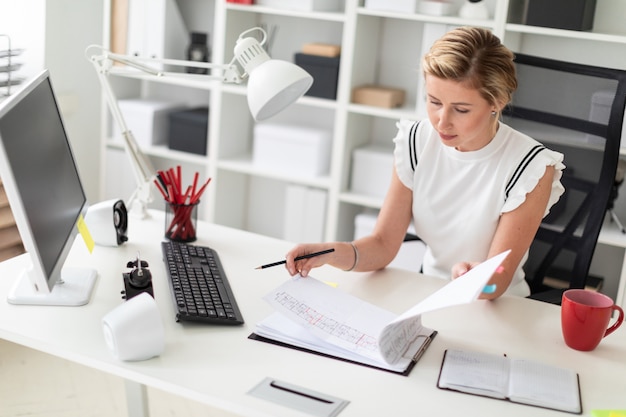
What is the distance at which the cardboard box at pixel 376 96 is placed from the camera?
3211mm

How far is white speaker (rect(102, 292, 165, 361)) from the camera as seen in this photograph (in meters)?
1.40

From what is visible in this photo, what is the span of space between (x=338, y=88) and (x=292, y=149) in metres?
0.32

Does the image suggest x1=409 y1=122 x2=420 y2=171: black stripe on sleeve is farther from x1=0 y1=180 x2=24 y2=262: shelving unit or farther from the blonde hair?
x1=0 y1=180 x2=24 y2=262: shelving unit

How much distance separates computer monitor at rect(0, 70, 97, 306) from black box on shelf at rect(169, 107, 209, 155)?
1682 mm

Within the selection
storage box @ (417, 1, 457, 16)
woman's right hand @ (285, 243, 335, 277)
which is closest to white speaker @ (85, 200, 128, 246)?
woman's right hand @ (285, 243, 335, 277)

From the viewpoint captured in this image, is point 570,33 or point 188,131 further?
point 188,131

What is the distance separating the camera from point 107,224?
77.3 inches

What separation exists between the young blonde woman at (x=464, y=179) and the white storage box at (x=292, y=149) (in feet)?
4.05

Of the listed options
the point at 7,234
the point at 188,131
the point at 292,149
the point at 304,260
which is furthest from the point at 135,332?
the point at 188,131

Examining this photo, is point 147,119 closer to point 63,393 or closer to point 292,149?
point 292,149

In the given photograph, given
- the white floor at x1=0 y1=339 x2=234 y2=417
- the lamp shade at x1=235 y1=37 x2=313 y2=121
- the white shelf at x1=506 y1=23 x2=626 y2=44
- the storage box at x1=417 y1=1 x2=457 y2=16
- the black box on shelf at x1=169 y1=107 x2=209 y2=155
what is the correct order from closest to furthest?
the lamp shade at x1=235 y1=37 x2=313 y2=121 → the white floor at x1=0 y1=339 x2=234 y2=417 → the white shelf at x1=506 y1=23 x2=626 y2=44 → the storage box at x1=417 y1=1 x2=457 y2=16 → the black box on shelf at x1=169 y1=107 x2=209 y2=155

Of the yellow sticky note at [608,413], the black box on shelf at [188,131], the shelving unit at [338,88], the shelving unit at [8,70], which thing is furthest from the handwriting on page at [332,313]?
the black box on shelf at [188,131]

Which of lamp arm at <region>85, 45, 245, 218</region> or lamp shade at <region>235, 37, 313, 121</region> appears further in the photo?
lamp arm at <region>85, 45, 245, 218</region>

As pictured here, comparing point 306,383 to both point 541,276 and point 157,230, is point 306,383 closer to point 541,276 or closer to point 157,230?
point 157,230
